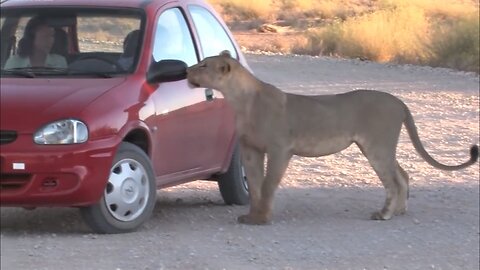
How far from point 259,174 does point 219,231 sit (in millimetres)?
747

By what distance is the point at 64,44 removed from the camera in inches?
388

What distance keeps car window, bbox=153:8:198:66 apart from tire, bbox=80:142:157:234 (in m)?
1.02

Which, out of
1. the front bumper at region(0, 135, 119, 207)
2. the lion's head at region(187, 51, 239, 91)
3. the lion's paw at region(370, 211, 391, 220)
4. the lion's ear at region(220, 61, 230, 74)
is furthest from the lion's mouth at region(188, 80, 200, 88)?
the lion's paw at region(370, 211, 391, 220)

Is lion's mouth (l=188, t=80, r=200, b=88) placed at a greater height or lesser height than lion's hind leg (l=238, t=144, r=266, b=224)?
greater

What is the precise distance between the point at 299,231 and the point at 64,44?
7.63 ft

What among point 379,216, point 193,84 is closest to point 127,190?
point 193,84

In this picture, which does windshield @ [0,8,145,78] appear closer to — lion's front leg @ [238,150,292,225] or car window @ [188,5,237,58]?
car window @ [188,5,237,58]

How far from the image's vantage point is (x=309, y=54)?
36.8m

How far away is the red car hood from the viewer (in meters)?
8.59

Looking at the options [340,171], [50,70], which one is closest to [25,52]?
[50,70]

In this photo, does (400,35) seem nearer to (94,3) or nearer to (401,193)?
(401,193)

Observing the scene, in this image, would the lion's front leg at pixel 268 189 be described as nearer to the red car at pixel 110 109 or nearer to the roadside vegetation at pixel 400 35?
the red car at pixel 110 109

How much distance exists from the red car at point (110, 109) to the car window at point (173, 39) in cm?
1

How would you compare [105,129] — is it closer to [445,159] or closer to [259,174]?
[259,174]
